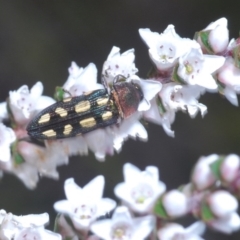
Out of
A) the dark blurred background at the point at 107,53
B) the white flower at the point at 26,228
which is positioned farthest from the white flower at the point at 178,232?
the dark blurred background at the point at 107,53

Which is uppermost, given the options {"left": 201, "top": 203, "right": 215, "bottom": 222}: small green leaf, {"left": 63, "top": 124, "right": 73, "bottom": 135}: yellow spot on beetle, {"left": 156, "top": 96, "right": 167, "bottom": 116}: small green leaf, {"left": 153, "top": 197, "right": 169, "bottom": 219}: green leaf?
{"left": 63, "top": 124, "right": 73, "bottom": 135}: yellow spot on beetle

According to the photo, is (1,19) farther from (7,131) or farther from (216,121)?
(7,131)

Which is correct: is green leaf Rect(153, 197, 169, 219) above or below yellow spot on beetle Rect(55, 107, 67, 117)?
below

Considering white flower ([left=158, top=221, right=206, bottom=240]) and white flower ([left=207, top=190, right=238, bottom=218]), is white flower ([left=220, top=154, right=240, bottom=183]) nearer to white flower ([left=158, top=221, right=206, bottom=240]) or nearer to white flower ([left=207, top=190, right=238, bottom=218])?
white flower ([left=207, top=190, right=238, bottom=218])

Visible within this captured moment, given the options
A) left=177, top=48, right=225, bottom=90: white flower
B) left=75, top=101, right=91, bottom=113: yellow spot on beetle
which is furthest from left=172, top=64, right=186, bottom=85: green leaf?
left=75, top=101, right=91, bottom=113: yellow spot on beetle

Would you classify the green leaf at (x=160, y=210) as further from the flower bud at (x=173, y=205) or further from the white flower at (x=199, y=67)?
the white flower at (x=199, y=67)

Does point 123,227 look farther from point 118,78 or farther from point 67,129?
point 118,78

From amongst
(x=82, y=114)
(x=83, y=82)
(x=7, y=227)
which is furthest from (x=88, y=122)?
(x=7, y=227)
